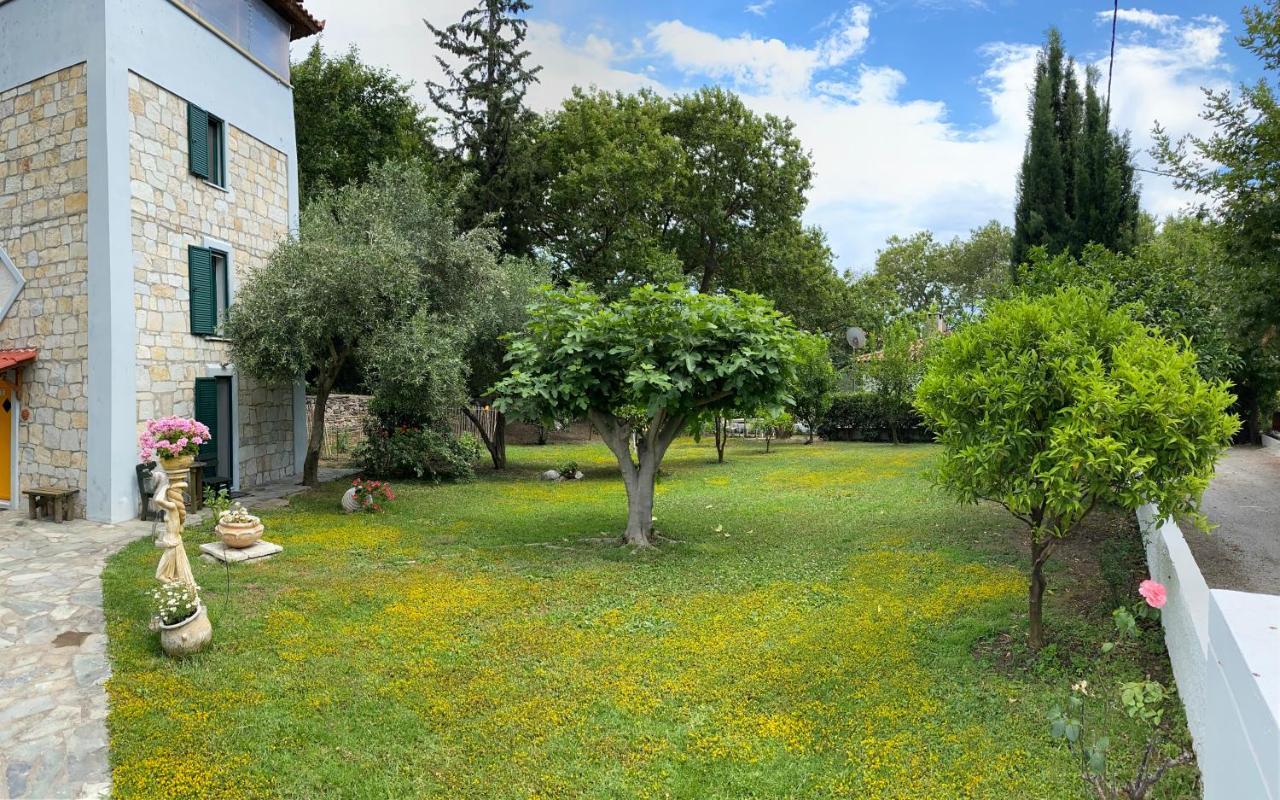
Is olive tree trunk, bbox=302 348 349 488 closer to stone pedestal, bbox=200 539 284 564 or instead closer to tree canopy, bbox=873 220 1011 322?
stone pedestal, bbox=200 539 284 564

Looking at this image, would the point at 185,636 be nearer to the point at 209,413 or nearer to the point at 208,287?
the point at 209,413

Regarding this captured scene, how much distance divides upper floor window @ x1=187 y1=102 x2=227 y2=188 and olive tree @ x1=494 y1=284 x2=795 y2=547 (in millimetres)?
7037

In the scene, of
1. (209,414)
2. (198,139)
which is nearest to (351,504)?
(209,414)

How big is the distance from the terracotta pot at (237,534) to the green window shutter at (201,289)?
4741 millimetres

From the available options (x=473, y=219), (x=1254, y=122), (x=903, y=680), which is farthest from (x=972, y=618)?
(x=473, y=219)

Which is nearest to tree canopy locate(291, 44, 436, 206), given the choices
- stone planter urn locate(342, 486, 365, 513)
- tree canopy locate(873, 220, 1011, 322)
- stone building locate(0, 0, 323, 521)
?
stone building locate(0, 0, 323, 521)

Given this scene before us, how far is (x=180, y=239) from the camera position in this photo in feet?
37.5

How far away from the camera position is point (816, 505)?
12.1m

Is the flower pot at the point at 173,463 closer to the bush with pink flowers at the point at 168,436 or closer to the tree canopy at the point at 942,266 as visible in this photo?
the bush with pink flowers at the point at 168,436

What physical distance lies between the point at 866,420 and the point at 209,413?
20845 millimetres

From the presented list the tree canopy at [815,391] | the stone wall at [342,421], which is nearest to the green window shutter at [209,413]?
the stone wall at [342,421]

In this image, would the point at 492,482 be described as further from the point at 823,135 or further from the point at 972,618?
the point at 823,135

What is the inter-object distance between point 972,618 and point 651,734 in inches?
129

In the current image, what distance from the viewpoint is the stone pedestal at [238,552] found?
8.23 meters
